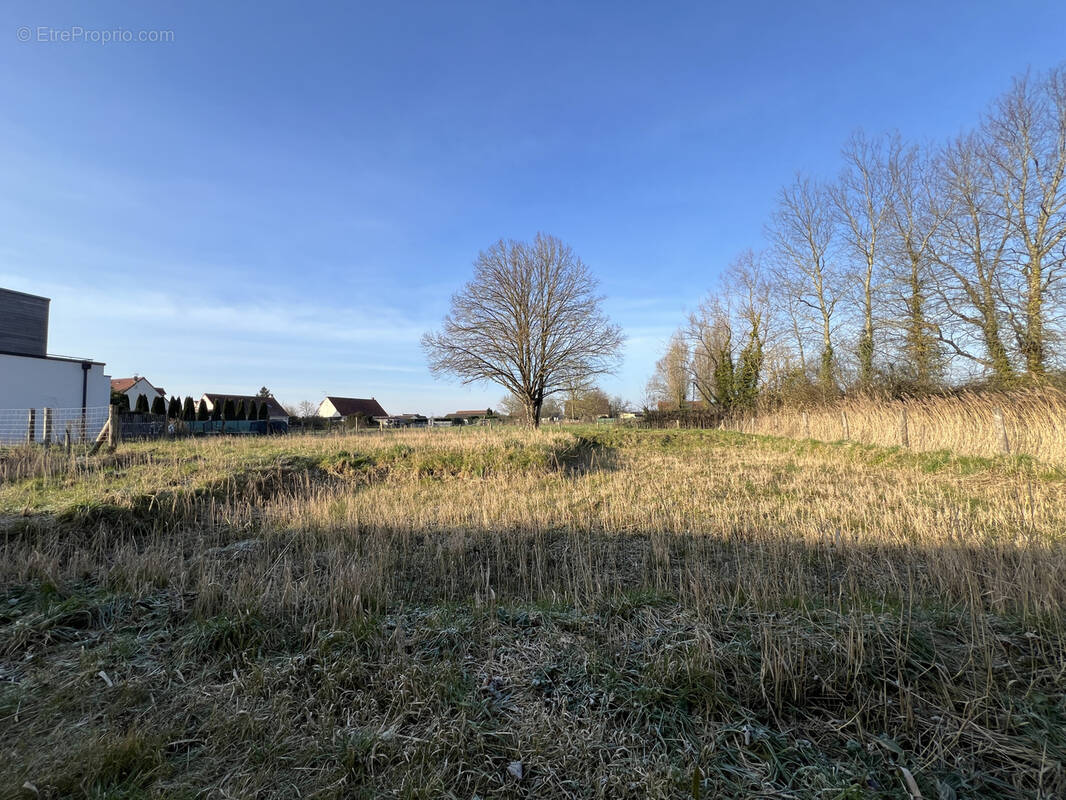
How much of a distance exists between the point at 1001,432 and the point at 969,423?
124 cm

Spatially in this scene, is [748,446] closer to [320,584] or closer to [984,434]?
[984,434]

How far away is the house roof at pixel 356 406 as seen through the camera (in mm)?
68312

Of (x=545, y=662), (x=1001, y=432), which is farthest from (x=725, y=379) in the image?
(x=545, y=662)

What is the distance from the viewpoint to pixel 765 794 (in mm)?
1965

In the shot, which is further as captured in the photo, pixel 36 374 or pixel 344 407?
pixel 344 407

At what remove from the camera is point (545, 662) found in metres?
2.94

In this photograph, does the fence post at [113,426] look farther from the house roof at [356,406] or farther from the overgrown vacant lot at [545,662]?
the house roof at [356,406]

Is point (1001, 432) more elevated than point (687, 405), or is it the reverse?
point (687, 405)

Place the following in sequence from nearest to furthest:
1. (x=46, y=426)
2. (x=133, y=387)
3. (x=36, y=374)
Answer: (x=46, y=426) < (x=36, y=374) < (x=133, y=387)

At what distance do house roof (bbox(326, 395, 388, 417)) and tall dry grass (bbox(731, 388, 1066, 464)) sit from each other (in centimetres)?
6018

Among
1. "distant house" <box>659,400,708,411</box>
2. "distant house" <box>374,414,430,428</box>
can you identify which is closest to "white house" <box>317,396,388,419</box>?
"distant house" <box>374,414,430,428</box>

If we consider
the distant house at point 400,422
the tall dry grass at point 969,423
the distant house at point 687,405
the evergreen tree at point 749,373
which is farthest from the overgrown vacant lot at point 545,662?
the distant house at point 400,422

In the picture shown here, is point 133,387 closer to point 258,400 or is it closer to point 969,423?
point 258,400

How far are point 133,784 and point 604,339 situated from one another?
3365 centimetres
